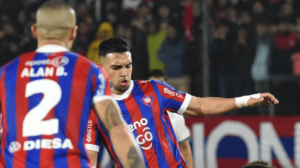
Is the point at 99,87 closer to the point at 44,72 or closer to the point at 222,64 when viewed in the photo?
the point at 44,72

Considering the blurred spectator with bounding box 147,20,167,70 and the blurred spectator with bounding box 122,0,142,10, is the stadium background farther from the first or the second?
the blurred spectator with bounding box 122,0,142,10

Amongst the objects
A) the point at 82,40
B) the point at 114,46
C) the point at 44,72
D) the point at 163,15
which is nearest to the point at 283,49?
the point at 163,15

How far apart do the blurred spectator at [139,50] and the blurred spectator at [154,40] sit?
0.09 metres

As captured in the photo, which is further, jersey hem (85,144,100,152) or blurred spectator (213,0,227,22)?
blurred spectator (213,0,227,22)

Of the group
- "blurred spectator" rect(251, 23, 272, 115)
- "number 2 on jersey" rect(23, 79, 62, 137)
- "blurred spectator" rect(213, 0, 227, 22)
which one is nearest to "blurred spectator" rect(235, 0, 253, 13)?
"blurred spectator" rect(213, 0, 227, 22)

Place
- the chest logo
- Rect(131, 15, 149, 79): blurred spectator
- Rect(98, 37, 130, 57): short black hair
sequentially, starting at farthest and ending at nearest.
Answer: Rect(131, 15, 149, 79): blurred spectator → Rect(98, 37, 130, 57): short black hair → the chest logo

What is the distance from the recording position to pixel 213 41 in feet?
30.8

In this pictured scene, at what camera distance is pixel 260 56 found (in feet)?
29.5

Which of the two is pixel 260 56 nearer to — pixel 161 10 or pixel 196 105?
pixel 161 10

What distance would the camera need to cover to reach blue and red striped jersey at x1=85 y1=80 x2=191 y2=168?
4.41 metres

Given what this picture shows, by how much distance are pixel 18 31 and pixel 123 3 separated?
2400 mm

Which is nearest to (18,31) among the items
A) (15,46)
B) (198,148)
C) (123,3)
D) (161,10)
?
(15,46)

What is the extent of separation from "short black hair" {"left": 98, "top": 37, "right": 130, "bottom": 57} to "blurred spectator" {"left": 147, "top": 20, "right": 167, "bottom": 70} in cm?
473

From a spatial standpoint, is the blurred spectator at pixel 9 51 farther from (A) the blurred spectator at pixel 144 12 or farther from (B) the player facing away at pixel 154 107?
(B) the player facing away at pixel 154 107
